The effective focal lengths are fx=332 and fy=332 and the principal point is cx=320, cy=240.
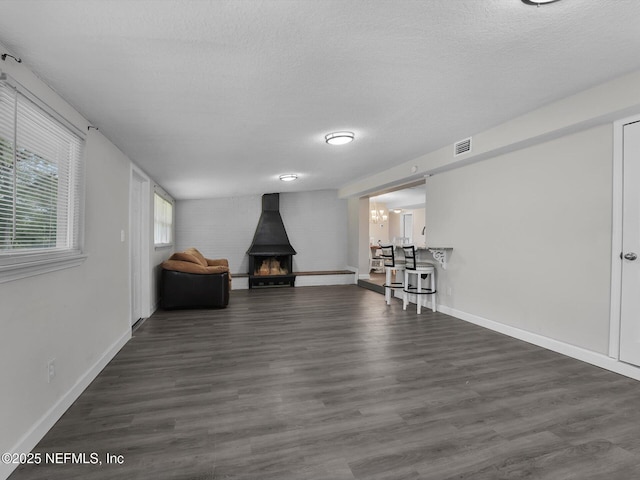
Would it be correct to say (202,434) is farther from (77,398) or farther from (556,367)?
(556,367)

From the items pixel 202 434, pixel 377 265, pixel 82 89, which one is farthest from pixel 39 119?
pixel 377 265

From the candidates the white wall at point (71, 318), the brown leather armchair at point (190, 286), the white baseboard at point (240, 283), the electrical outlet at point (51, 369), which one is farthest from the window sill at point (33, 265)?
the white baseboard at point (240, 283)

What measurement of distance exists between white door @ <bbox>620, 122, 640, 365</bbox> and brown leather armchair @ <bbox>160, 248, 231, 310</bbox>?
482cm

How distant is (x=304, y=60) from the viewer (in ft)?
6.70

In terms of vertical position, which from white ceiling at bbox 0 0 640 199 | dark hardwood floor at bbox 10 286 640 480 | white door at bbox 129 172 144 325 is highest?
white ceiling at bbox 0 0 640 199

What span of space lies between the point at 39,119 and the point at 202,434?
6.84 ft

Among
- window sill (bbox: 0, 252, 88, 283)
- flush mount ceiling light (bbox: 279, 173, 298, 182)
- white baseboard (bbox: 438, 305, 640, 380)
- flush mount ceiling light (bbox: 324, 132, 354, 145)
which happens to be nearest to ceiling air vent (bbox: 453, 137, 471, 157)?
flush mount ceiling light (bbox: 324, 132, 354, 145)

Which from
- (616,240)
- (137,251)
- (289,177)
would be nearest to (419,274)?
(616,240)

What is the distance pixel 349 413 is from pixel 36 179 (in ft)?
7.83

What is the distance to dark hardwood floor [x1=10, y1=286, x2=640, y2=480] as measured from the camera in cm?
A: 167

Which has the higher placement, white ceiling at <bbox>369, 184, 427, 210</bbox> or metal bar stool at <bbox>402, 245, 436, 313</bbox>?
white ceiling at <bbox>369, 184, 427, 210</bbox>

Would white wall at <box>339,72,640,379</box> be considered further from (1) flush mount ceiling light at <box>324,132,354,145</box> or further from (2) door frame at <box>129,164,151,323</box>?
(2) door frame at <box>129,164,151,323</box>

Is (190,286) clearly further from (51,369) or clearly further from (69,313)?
(51,369)

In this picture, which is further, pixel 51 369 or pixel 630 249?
pixel 630 249
